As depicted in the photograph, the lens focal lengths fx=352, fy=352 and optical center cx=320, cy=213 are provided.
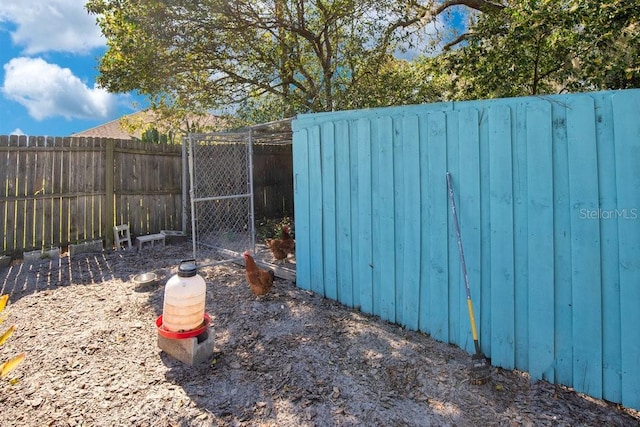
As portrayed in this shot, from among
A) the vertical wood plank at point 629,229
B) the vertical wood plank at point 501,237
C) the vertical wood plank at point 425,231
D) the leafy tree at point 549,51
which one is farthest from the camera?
the leafy tree at point 549,51

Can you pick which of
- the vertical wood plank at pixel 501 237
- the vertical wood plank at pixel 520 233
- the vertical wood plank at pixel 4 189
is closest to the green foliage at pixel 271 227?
the vertical wood plank at pixel 4 189

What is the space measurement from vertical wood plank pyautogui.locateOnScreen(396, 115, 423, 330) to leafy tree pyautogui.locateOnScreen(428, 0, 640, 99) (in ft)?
9.87

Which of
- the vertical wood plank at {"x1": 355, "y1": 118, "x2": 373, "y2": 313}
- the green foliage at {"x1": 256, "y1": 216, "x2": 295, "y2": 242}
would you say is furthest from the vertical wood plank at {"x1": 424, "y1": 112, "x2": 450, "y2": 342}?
the green foliage at {"x1": 256, "y1": 216, "x2": 295, "y2": 242}

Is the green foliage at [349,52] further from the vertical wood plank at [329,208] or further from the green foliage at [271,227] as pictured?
the vertical wood plank at [329,208]

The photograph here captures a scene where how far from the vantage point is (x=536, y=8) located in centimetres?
459

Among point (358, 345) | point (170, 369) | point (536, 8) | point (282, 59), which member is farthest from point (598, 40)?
point (170, 369)

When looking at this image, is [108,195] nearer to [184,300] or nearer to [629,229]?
[184,300]

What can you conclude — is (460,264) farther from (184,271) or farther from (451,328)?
(184,271)

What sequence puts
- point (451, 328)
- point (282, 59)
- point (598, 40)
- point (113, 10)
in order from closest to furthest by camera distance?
1. point (451, 328)
2. point (598, 40)
3. point (113, 10)
4. point (282, 59)

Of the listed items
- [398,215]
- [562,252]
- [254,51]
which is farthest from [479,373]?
[254,51]

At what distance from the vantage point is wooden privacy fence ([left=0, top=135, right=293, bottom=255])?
527 centimetres

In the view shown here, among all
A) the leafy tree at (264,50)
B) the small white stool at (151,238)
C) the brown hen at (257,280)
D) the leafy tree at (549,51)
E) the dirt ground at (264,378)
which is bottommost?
the dirt ground at (264,378)

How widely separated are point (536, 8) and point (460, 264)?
158 inches

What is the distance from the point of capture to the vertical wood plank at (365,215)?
10.8 feet
